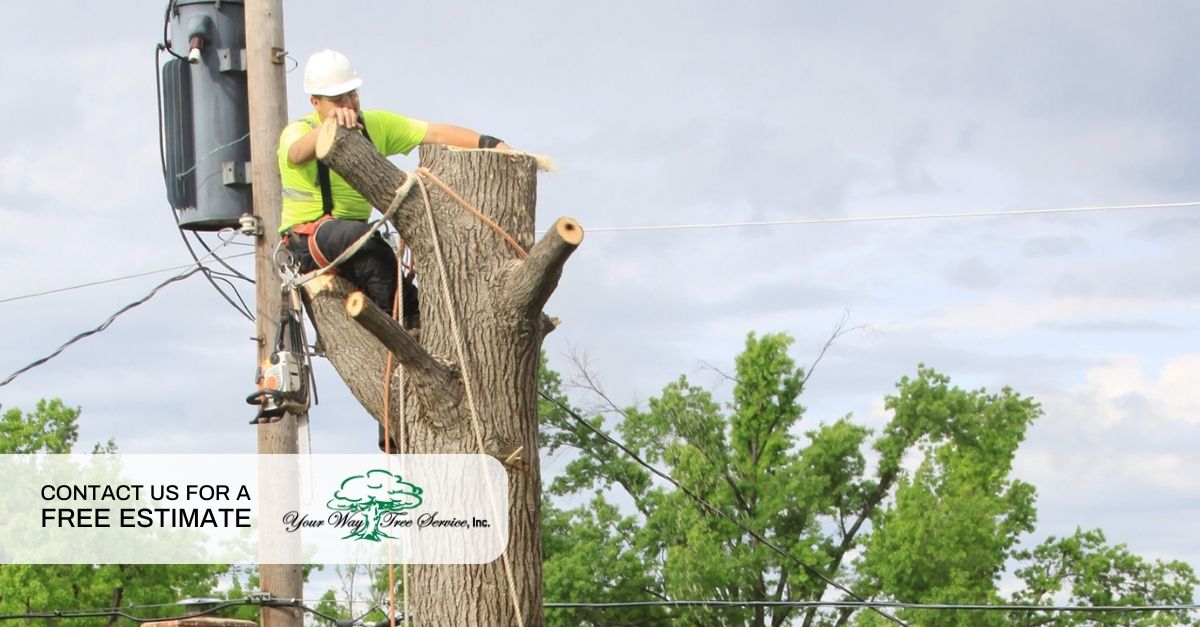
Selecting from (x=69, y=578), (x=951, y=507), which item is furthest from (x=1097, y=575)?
(x=69, y=578)

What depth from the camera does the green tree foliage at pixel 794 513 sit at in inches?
1166

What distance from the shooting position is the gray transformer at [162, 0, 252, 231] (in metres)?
8.41

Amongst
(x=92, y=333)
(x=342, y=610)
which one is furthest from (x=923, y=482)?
(x=92, y=333)

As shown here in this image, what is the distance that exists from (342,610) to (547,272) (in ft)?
90.4

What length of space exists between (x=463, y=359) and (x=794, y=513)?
26.7 meters

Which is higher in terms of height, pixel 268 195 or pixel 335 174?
pixel 268 195

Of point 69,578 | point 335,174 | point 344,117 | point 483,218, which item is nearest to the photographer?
point 483,218

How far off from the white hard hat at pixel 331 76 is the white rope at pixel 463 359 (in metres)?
0.97

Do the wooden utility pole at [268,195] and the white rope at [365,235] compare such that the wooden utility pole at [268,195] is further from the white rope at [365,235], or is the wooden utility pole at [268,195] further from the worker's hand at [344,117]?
the worker's hand at [344,117]

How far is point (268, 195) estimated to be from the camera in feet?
26.4

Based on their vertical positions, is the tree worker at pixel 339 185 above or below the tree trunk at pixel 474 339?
above

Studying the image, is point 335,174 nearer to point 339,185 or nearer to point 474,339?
point 339,185

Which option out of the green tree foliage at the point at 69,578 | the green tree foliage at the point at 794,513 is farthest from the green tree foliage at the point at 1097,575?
the green tree foliage at the point at 69,578

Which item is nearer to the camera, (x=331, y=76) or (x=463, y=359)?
(x=463, y=359)
